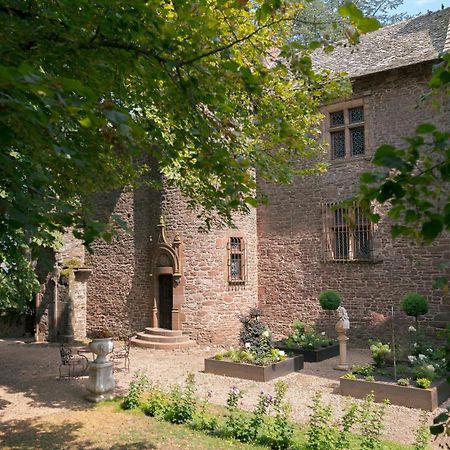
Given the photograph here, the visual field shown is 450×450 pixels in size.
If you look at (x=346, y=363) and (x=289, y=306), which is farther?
(x=289, y=306)

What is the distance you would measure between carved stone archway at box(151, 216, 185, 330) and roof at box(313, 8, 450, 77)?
7.28 m

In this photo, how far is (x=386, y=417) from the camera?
22.9 ft

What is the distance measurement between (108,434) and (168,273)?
311 inches

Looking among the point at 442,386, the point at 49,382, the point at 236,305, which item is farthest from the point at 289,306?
the point at 49,382

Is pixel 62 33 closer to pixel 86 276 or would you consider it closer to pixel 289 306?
pixel 289 306

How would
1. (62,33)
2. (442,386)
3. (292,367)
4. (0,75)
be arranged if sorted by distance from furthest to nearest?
(292,367)
(442,386)
(62,33)
(0,75)

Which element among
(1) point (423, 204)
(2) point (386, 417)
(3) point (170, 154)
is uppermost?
(3) point (170, 154)

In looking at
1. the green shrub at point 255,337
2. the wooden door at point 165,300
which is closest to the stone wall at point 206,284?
the wooden door at point 165,300

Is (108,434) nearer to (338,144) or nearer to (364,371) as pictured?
(364,371)

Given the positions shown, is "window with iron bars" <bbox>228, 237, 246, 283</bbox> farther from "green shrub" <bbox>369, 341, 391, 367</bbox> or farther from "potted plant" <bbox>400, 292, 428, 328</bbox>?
"green shrub" <bbox>369, 341, 391, 367</bbox>

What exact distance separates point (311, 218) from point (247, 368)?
18.8ft

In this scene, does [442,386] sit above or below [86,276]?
below

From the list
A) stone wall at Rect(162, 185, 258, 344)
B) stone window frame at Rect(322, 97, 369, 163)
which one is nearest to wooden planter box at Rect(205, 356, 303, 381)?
stone wall at Rect(162, 185, 258, 344)

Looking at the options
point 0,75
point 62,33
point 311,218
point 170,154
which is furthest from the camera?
point 311,218
